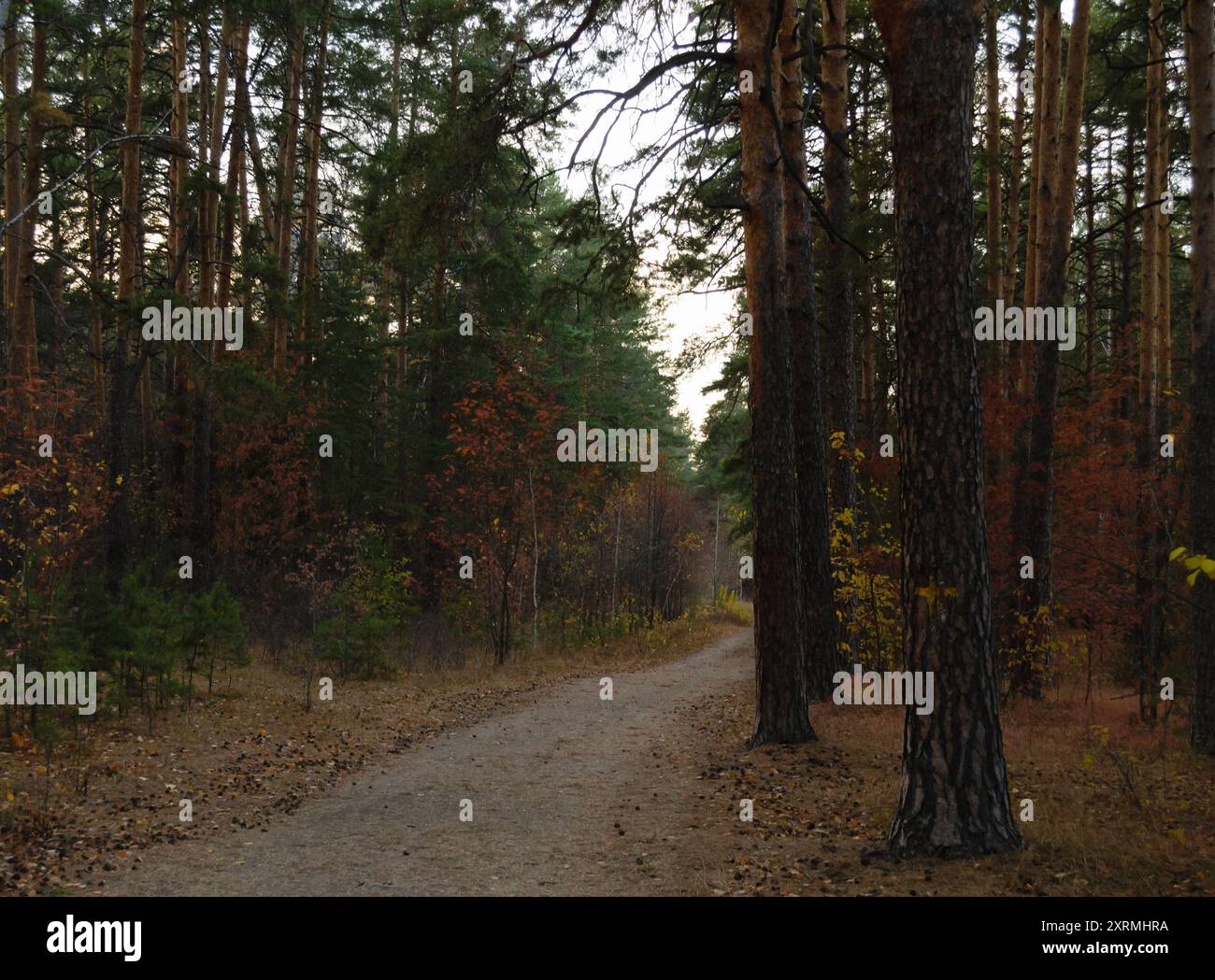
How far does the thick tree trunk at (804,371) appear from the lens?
37.6 feet

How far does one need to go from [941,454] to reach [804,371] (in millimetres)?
5959

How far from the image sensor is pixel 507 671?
18.1m

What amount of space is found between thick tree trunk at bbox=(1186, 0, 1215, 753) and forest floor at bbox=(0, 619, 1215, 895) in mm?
904

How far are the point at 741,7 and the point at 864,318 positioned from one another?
1099 cm

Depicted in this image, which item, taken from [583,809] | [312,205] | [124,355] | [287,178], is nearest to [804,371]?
[583,809]

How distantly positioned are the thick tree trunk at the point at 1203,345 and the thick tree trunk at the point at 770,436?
437cm

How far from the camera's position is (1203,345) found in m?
9.73

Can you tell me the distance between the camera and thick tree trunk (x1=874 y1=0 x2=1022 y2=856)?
5.72m

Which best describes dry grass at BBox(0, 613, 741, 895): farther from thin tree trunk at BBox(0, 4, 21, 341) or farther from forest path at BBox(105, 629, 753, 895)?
thin tree trunk at BBox(0, 4, 21, 341)
